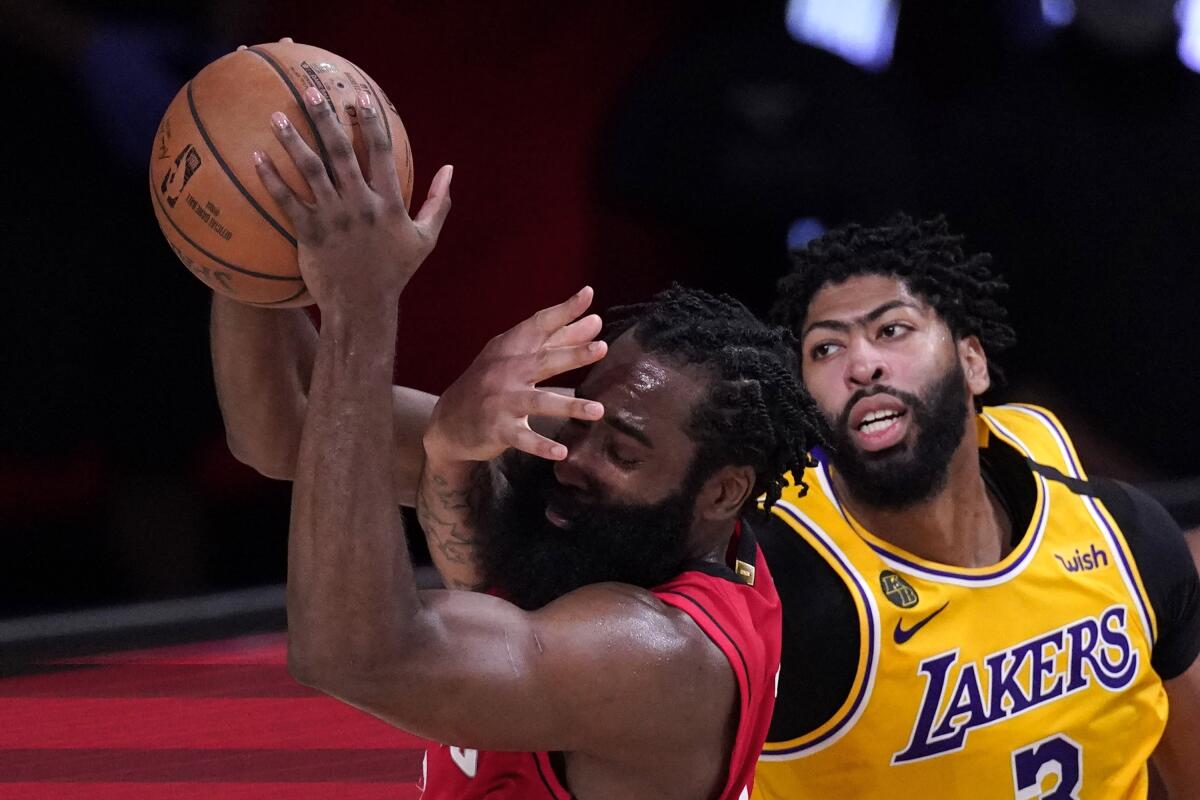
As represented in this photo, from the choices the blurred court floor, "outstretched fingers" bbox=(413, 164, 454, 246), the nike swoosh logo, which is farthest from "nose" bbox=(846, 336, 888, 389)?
the blurred court floor

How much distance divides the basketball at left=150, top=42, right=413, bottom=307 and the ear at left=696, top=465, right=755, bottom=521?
578 millimetres

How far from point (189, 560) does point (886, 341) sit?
3.06 meters

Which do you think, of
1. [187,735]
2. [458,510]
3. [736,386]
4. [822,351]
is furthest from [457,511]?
[187,735]

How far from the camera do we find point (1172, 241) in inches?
295

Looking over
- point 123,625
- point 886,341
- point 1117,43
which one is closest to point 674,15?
point 1117,43

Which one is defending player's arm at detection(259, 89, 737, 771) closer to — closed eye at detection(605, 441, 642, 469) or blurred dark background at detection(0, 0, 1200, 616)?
closed eye at detection(605, 441, 642, 469)

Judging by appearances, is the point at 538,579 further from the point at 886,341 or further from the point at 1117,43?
the point at 1117,43

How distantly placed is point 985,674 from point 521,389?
1.32 m

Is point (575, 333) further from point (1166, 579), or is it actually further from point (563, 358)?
point (1166, 579)

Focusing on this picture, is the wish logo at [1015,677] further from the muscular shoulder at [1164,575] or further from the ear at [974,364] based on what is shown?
the ear at [974,364]

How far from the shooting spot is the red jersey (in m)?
1.87

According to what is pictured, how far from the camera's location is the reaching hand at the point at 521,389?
1.69m

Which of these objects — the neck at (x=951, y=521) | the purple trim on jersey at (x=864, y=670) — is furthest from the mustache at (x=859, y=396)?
the purple trim on jersey at (x=864, y=670)

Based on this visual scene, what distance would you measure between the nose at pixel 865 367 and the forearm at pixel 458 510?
88 centimetres
